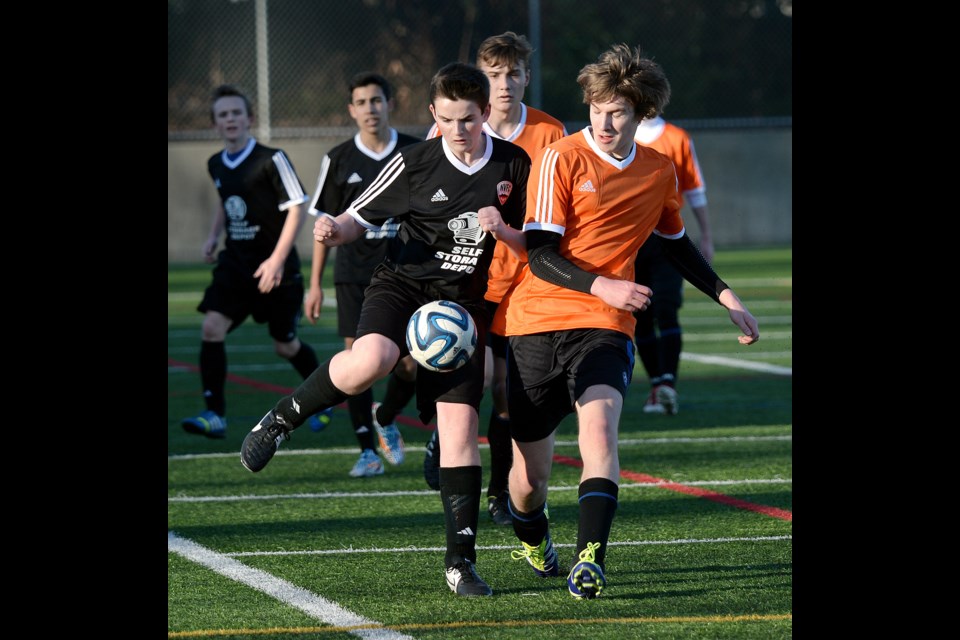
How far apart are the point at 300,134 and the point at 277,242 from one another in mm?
16804

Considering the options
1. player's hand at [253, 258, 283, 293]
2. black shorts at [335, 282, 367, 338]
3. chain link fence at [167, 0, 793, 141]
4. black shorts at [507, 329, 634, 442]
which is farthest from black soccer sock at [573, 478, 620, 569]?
chain link fence at [167, 0, 793, 141]

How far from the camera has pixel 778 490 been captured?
7.54 m

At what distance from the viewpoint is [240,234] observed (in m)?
9.32

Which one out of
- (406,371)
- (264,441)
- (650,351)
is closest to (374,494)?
(406,371)

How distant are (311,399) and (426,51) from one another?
22.0m

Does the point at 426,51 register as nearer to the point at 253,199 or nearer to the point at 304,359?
the point at 304,359

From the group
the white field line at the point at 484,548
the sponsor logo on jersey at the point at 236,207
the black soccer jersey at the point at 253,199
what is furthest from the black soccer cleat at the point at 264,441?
the sponsor logo on jersey at the point at 236,207

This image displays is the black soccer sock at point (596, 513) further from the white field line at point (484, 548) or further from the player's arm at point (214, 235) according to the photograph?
the player's arm at point (214, 235)

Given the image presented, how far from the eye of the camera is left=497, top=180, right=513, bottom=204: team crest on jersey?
5.79 meters

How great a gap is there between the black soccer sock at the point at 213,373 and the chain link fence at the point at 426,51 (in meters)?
16.2

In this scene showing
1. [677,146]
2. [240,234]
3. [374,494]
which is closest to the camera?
[374,494]

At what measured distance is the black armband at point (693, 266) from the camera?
18.8ft
